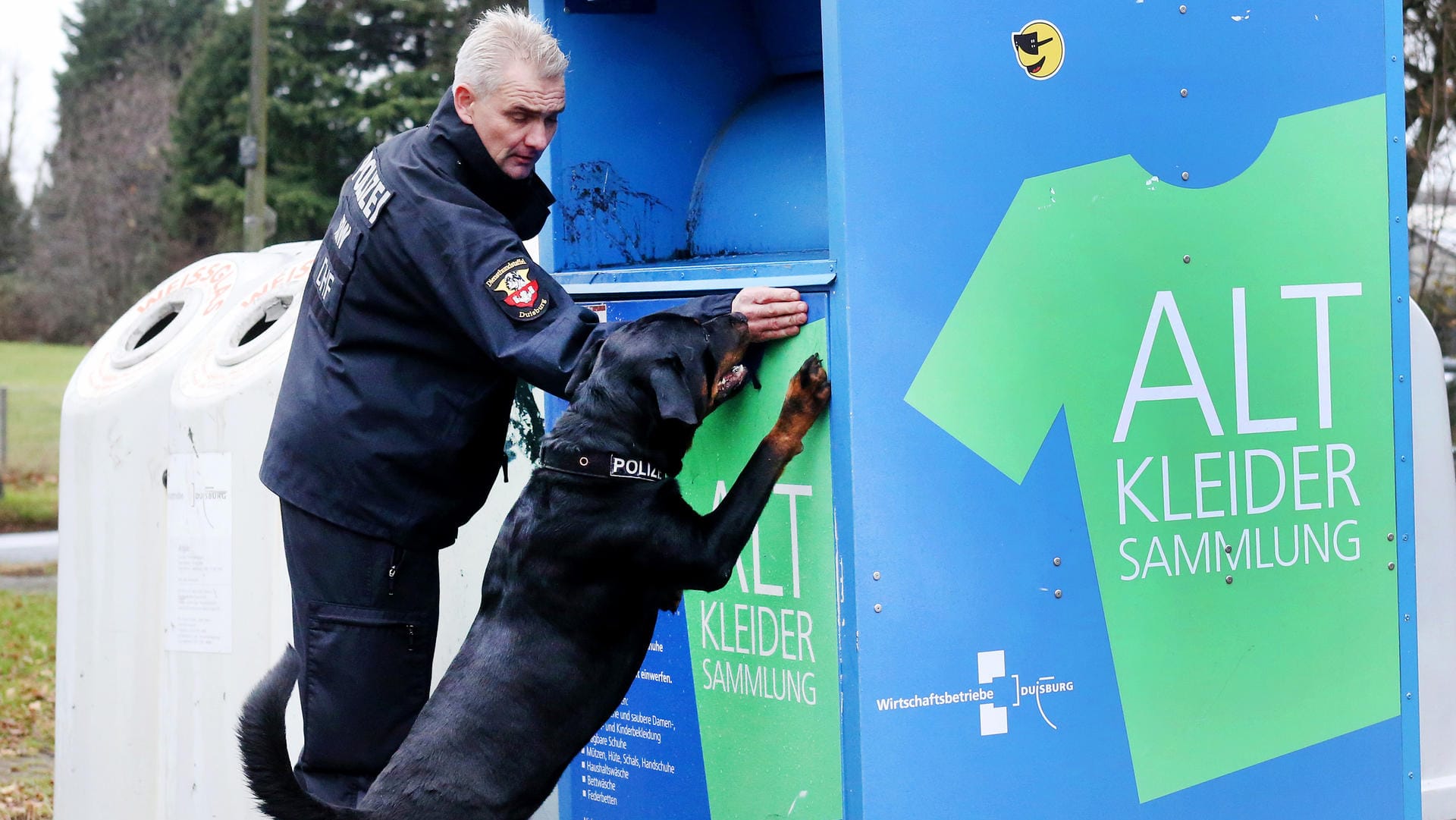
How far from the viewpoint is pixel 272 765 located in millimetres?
2445

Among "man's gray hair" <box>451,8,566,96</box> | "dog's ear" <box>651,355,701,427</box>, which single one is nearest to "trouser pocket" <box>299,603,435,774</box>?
"dog's ear" <box>651,355,701,427</box>

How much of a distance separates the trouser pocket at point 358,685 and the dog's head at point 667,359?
0.65 m

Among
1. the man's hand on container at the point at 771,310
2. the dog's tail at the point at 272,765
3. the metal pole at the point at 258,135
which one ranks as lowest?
the dog's tail at the point at 272,765

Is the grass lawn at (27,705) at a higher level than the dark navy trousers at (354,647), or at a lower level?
lower

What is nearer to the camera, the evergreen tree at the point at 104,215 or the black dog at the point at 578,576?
the black dog at the point at 578,576

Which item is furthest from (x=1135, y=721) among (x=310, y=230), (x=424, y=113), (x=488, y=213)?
(x=310, y=230)

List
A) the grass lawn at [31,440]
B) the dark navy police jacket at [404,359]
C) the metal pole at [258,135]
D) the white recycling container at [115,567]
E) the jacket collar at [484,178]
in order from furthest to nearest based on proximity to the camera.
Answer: the metal pole at [258,135]
the grass lawn at [31,440]
the white recycling container at [115,567]
the jacket collar at [484,178]
the dark navy police jacket at [404,359]

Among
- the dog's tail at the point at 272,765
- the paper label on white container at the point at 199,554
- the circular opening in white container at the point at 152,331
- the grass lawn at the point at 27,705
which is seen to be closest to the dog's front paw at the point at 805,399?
the dog's tail at the point at 272,765

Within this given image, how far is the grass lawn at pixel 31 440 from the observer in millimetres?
14703

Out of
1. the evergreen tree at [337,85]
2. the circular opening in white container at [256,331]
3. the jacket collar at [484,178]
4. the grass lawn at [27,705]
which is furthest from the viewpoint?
the evergreen tree at [337,85]

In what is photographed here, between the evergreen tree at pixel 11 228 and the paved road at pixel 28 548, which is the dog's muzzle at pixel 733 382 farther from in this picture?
the evergreen tree at pixel 11 228

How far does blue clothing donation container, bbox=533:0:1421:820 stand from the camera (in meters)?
2.55

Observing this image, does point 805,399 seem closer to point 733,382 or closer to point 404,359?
point 733,382

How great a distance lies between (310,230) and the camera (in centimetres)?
2498
